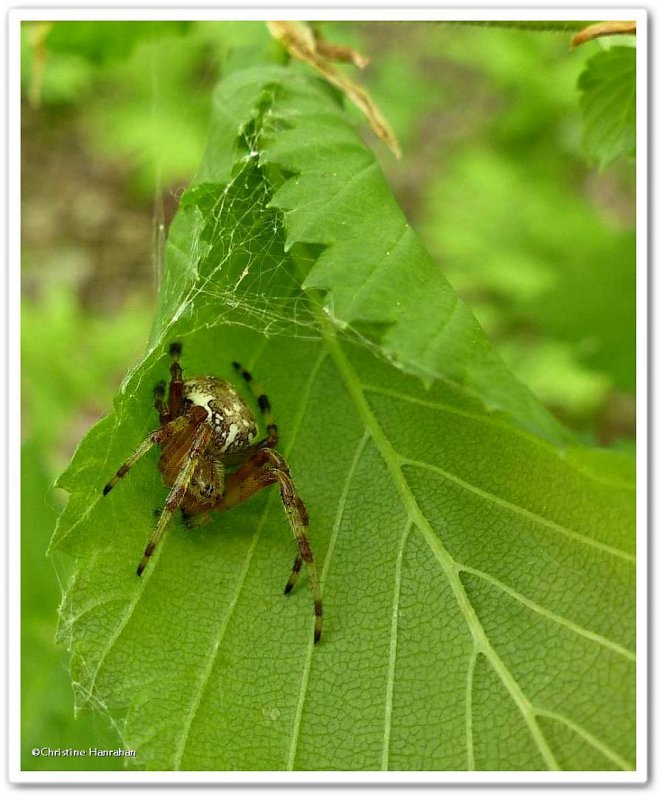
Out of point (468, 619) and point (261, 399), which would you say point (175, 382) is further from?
point (468, 619)

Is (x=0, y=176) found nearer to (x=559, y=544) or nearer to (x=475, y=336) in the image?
(x=475, y=336)

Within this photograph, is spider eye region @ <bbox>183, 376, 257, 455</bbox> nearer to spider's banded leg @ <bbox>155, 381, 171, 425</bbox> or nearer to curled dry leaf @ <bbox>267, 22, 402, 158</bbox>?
spider's banded leg @ <bbox>155, 381, 171, 425</bbox>

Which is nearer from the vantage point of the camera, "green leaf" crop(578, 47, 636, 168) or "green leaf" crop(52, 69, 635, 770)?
"green leaf" crop(52, 69, 635, 770)

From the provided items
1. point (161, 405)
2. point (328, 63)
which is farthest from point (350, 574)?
point (328, 63)

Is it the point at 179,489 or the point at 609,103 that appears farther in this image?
the point at 609,103

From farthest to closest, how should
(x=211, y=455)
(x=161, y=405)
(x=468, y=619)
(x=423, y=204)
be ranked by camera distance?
(x=423, y=204) → (x=211, y=455) → (x=161, y=405) → (x=468, y=619)

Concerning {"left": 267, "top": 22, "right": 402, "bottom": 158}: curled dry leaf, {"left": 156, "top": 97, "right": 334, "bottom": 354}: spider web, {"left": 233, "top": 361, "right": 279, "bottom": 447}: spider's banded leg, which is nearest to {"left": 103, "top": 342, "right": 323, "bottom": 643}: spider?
{"left": 233, "top": 361, "right": 279, "bottom": 447}: spider's banded leg
